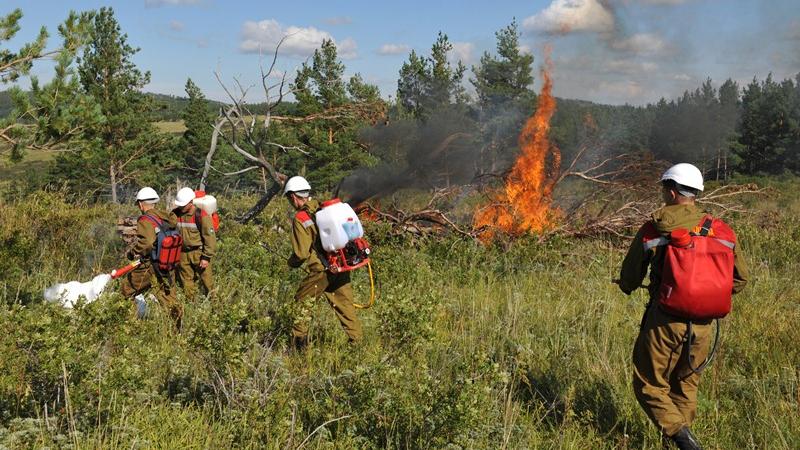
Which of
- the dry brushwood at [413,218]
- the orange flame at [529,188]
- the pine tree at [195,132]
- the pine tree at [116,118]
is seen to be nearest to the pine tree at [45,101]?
the dry brushwood at [413,218]

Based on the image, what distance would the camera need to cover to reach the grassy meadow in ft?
10.2

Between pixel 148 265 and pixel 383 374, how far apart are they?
158 inches

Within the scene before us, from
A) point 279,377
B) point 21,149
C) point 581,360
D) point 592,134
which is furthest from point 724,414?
point 592,134

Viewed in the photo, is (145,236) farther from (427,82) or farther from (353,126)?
(427,82)

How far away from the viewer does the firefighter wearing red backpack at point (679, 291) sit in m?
3.15

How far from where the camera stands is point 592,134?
1210cm

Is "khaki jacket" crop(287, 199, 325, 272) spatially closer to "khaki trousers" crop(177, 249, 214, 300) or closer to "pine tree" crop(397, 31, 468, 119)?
"khaki trousers" crop(177, 249, 214, 300)

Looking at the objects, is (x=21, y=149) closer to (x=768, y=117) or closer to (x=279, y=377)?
(x=279, y=377)

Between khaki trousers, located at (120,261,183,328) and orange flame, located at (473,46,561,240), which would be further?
orange flame, located at (473,46,561,240)

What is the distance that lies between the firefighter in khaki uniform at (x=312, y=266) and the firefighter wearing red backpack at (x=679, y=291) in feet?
8.60

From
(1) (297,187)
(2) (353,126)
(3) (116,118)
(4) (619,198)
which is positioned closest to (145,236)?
(1) (297,187)

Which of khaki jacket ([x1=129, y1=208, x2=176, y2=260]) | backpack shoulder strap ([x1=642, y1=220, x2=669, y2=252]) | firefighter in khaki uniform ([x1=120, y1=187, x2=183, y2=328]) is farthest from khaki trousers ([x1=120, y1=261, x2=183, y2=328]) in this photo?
backpack shoulder strap ([x1=642, y1=220, x2=669, y2=252])

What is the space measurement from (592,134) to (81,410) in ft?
36.5

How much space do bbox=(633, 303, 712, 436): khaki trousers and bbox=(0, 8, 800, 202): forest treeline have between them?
573cm
